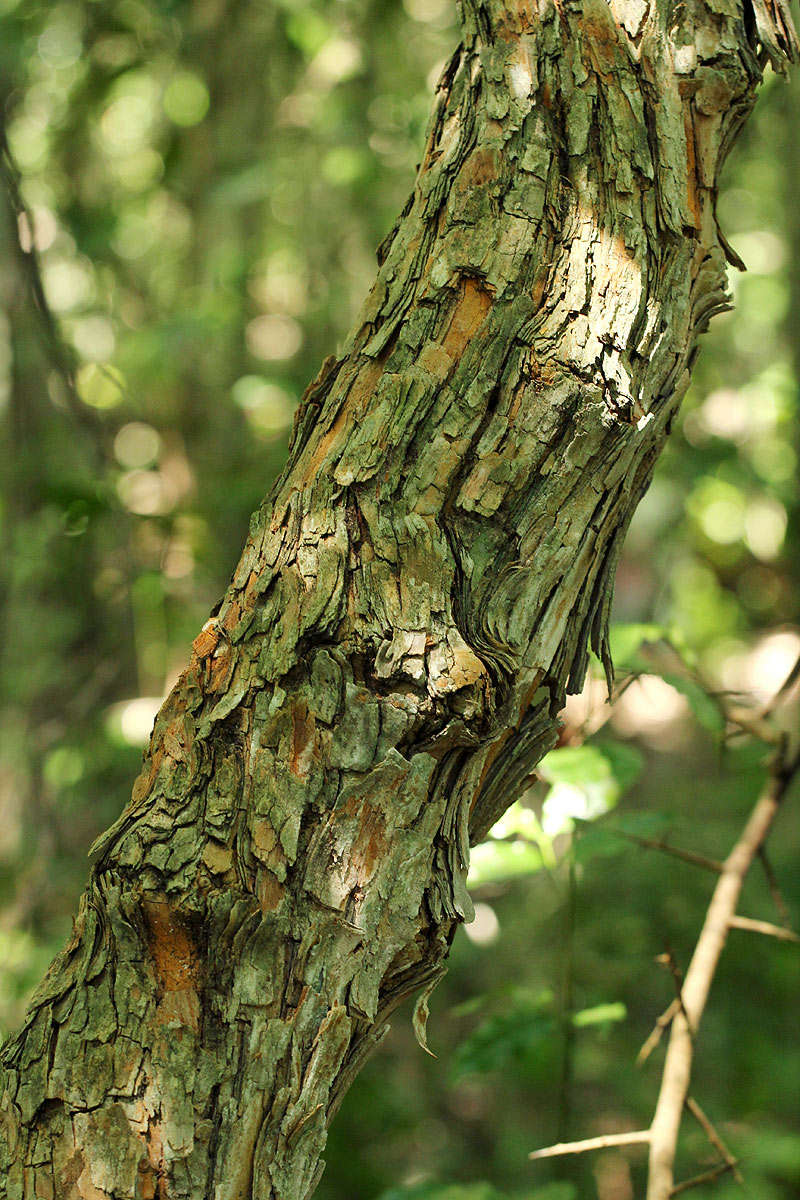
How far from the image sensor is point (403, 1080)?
3713 millimetres

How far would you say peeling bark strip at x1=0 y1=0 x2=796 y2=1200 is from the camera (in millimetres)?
797

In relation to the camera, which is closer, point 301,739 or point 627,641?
point 301,739

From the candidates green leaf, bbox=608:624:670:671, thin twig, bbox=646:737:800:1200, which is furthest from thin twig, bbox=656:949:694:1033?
green leaf, bbox=608:624:670:671

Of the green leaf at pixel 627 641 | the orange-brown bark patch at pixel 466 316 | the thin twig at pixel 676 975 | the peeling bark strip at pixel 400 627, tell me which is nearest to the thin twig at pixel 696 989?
the thin twig at pixel 676 975

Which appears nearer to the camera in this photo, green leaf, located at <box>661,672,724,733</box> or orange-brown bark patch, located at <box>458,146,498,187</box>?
orange-brown bark patch, located at <box>458,146,498,187</box>

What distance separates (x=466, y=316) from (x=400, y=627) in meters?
0.30

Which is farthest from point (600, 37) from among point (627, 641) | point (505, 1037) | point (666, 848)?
point (505, 1037)

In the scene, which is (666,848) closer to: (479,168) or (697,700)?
(697,700)

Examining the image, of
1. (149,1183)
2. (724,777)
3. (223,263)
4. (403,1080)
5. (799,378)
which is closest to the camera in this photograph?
(149,1183)

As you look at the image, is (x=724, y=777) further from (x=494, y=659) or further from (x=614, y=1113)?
(x=494, y=659)

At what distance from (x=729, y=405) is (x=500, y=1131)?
9.49 feet

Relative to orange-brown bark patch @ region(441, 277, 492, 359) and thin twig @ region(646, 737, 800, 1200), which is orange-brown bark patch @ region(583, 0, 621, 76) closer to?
orange-brown bark patch @ region(441, 277, 492, 359)

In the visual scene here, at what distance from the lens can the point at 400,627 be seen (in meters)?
0.80

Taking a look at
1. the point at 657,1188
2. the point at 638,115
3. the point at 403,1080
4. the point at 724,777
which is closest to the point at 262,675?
the point at 638,115
